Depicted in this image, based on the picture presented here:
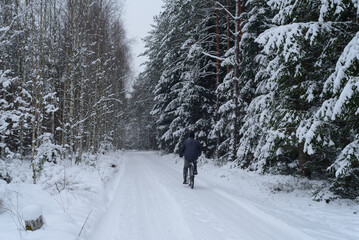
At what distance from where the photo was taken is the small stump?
11.7 ft

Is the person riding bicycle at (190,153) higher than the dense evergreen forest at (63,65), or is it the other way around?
the dense evergreen forest at (63,65)

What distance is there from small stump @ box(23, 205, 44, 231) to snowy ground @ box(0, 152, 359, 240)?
10 centimetres

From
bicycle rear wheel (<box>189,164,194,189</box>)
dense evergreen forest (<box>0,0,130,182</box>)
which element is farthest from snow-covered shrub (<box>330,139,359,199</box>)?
dense evergreen forest (<box>0,0,130,182</box>)

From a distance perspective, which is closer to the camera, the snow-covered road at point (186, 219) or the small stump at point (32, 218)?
the small stump at point (32, 218)

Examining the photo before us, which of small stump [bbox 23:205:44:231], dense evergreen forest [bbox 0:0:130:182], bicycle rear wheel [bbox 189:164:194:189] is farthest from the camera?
dense evergreen forest [bbox 0:0:130:182]

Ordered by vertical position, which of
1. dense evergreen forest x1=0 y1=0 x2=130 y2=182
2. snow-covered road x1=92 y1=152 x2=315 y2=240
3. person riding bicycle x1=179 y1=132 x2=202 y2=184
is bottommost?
snow-covered road x1=92 y1=152 x2=315 y2=240

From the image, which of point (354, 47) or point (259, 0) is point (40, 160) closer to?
point (354, 47)

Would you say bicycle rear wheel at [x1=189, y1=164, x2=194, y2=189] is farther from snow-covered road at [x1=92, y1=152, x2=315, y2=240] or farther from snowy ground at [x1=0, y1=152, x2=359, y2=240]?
snow-covered road at [x1=92, y1=152, x2=315, y2=240]

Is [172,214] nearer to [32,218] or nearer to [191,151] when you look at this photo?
[32,218]

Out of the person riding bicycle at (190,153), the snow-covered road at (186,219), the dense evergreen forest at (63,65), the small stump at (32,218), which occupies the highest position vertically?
the dense evergreen forest at (63,65)

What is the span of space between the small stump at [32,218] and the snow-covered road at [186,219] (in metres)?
0.97

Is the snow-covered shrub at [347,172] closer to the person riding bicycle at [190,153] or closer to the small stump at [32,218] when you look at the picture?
the person riding bicycle at [190,153]

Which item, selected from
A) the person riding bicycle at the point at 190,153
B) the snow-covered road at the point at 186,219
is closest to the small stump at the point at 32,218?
the snow-covered road at the point at 186,219

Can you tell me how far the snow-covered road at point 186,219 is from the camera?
4.21 metres
